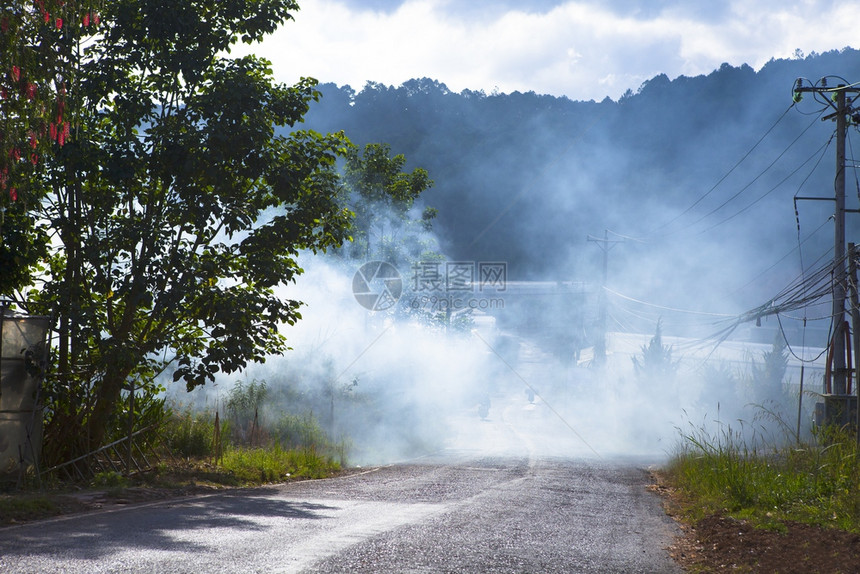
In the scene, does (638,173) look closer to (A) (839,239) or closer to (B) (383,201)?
(B) (383,201)

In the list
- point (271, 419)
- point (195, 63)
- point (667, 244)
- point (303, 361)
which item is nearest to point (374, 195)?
point (303, 361)

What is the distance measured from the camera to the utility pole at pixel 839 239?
61.9ft

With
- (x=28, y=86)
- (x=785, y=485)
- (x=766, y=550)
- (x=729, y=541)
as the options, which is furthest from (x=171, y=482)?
(x=785, y=485)

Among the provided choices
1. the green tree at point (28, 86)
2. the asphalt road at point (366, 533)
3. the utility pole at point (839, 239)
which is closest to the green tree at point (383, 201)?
the utility pole at point (839, 239)

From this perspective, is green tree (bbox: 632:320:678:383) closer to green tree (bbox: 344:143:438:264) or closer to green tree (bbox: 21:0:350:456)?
green tree (bbox: 344:143:438:264)

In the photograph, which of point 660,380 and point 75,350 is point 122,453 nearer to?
point 75,350

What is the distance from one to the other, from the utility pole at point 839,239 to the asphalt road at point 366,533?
26.7ft

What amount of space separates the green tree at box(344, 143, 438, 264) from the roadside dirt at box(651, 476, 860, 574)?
1660cm

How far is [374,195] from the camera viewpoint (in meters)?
26.9

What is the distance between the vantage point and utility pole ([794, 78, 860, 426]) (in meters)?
18.9

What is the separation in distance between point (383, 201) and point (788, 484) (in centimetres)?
1870

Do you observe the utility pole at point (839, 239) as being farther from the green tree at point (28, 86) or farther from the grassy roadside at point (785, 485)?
the green tree at point (28, 86)

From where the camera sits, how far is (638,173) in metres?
89.4

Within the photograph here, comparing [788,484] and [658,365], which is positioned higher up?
[658,365]
